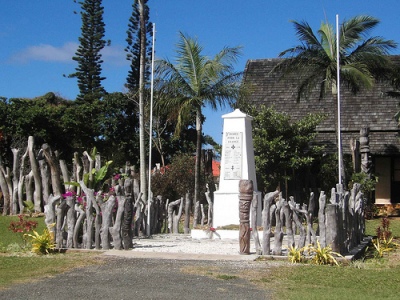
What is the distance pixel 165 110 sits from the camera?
22.6 meters

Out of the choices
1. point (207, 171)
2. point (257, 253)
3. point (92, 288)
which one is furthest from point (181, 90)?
point (92, 288)

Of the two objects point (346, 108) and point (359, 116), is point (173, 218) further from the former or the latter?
point (346, 108)

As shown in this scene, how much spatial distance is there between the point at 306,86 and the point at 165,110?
578 centimetres

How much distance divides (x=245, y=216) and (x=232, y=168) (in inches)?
208

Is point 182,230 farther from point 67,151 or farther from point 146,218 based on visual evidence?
point 67,151

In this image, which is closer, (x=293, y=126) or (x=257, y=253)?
(x=257, y=253)

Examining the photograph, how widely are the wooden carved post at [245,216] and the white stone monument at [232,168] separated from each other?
4.89 metres

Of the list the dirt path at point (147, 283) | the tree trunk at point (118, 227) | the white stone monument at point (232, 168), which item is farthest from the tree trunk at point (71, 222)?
the white stone monument at point (232, 168)

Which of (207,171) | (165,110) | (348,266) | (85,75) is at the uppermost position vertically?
(85,75)

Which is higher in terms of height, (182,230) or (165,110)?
(165,110)

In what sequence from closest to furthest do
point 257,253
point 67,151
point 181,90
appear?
point 257,253
point 181,90
point 67,151

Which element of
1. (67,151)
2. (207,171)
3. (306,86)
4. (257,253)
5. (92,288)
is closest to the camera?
(92,288)

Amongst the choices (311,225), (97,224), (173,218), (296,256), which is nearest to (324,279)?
(296,256)

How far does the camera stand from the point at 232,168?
18.0 meters
